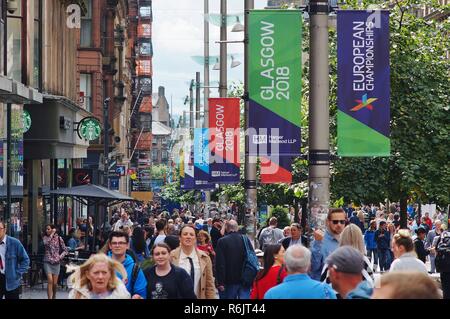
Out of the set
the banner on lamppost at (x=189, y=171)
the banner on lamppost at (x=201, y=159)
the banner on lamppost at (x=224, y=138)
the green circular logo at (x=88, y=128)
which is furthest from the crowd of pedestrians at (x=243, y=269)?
the banner on lamppost at (x=189, y=171)

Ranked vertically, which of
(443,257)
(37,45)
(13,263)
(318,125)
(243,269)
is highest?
(37,45)

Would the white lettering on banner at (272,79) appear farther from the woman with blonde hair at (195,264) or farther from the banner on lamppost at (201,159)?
the banner on lamppost at (201,159)

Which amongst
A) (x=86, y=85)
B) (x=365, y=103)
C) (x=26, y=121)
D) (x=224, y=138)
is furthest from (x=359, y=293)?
(x=86, y=85)

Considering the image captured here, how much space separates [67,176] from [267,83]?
24231mm

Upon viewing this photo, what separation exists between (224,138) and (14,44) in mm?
8354

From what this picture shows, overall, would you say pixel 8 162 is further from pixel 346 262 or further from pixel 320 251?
pixel 346 262

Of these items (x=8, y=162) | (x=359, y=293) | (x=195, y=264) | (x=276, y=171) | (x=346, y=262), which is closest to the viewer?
(x=359, y=293)

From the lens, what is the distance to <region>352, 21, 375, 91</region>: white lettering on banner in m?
16.9

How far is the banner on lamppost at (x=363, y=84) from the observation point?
54.9 ft

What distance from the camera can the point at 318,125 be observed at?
54.3 feet

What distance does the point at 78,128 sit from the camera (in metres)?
36.3

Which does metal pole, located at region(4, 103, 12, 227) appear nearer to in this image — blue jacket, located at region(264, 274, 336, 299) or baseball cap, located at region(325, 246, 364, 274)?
blue jacket, located at region(264, 274, 336, 299)

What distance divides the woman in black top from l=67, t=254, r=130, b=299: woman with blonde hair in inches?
80.0

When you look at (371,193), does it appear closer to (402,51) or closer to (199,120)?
(402,51)
